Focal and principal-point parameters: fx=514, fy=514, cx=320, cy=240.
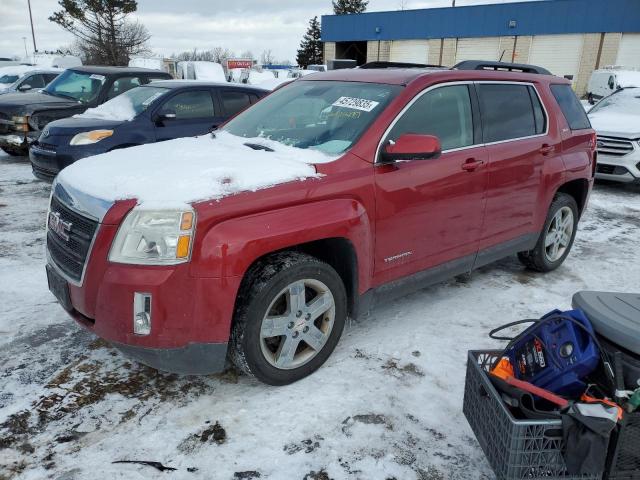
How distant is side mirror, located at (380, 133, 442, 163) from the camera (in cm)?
303

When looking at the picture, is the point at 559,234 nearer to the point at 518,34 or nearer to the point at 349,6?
the point at 518,34

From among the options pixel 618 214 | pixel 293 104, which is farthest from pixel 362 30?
pixel 293 104

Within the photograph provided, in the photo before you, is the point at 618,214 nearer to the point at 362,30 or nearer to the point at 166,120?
the point at 166,120

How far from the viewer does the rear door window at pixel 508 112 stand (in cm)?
394

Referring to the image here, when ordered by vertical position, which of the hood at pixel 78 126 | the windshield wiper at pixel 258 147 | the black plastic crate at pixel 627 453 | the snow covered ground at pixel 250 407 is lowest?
the snow covered ground at pixel 250 407

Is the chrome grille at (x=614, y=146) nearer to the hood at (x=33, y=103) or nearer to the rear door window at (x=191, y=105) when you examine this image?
the rear door window at (x=191, y=105)

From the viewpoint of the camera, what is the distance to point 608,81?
72.3ft

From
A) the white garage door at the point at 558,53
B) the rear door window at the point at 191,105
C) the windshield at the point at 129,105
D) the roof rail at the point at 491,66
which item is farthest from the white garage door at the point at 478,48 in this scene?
the roof rail at the point at 491,66

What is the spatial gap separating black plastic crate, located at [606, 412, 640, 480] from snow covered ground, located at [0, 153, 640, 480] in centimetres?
56

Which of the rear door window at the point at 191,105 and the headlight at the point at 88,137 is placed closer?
the headlight at the point at 88,137

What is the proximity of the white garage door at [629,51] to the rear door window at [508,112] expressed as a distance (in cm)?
3153

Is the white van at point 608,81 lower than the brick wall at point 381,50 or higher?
lower

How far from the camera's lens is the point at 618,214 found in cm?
750

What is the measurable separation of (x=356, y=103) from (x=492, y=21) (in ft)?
117
